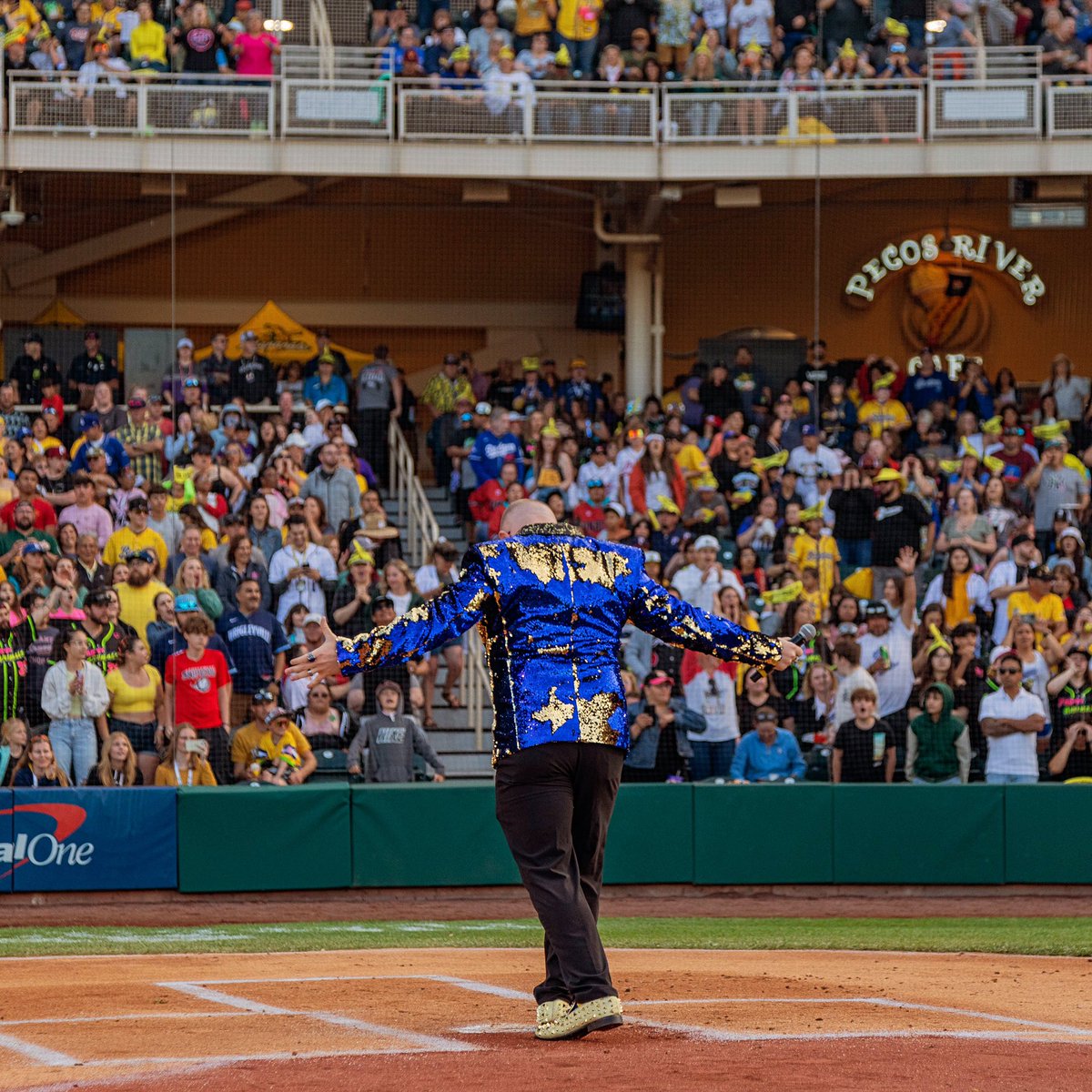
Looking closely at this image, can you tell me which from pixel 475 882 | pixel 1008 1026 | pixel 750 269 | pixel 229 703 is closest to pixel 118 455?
pixel 229 703

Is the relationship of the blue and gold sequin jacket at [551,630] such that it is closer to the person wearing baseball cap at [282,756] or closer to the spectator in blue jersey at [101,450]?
the person wearing baseball cap at [282,756]

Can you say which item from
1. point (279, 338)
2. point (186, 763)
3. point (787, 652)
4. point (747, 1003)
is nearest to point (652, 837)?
point (186, 763)

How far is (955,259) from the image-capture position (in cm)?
2541

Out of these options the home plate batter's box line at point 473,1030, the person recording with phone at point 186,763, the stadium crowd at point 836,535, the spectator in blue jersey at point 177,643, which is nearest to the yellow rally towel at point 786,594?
the stadium crowd at point 836,535

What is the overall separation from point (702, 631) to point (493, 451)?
13.0 m

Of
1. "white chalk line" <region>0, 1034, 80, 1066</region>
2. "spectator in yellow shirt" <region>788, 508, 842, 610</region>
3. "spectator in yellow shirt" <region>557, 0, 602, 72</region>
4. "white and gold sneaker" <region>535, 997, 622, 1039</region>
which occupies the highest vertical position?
"spectator in yellow shirt" <region>557, 0, 602, 72</region>

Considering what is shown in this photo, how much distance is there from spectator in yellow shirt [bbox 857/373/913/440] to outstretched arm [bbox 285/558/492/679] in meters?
14.3

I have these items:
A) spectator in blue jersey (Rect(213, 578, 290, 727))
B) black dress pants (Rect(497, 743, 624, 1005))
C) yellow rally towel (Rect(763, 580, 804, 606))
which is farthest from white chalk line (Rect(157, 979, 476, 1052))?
yellow rally towel (Rect(763, 580, 804, 606))

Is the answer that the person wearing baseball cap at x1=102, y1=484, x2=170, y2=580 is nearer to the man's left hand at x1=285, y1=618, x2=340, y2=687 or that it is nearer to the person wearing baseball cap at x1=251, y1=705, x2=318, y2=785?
the person wearing baseball cap at x1=251, y1=705, x2=318, y2=785

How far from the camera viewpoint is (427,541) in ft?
60.4

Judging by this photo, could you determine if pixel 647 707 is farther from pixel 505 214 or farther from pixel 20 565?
pixel 505 214

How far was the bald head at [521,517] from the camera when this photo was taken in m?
6.36

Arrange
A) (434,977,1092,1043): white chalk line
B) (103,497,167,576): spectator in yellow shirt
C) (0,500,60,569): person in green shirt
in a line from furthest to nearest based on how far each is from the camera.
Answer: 1. (103,497,167,576): spectator in yellow shirt
2. (0,500,60,569): person in green shirt
3. (434,977,1092,1043): white chalk line

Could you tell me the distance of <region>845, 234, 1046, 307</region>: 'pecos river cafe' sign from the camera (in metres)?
25.2
